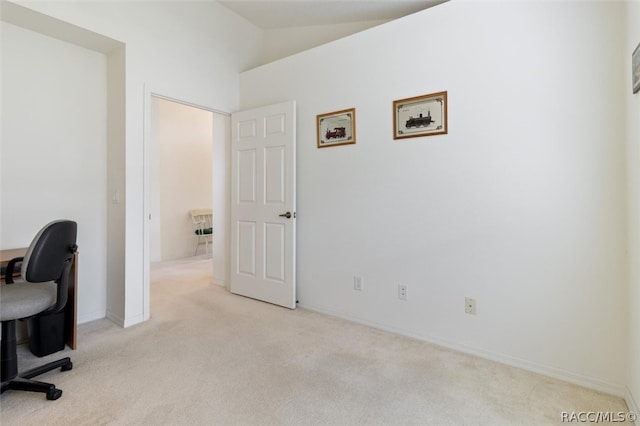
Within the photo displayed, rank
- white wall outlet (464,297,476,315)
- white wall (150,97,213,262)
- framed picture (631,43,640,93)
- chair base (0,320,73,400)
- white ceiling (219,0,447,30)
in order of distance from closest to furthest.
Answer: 1. framed picture (631,43,640,93)
2. chair base (0,320,73,400)
3. white wall outlet (464,297,476,315)
4. white ceiling (219,0,447,30)
5. white wall (150,97,213,262)

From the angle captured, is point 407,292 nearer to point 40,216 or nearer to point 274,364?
point 274,364

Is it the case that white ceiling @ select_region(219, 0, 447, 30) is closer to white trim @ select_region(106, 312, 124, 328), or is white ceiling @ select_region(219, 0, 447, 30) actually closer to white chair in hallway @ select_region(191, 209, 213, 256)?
white trim @ select_region(106, 312, 124, 328)

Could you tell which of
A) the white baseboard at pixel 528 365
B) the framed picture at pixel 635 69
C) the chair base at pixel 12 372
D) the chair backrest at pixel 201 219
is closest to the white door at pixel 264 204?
the white baseboard at pixel 528 365

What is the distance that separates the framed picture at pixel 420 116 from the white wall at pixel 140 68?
2.05 m

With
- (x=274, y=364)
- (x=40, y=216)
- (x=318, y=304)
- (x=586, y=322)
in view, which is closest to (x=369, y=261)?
(x=318, y=304)

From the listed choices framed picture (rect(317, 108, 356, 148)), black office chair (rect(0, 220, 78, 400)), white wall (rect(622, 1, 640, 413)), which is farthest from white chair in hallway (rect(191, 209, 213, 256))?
white wall (rect(622, 1, 640, 413))

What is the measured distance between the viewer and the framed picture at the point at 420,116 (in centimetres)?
239

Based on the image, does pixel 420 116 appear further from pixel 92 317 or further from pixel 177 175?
pixel 177 175

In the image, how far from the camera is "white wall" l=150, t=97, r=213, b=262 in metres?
5.66

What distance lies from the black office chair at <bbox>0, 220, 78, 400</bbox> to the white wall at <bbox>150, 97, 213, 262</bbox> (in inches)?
157

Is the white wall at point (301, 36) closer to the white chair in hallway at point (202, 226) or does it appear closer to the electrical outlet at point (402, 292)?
the electrical outlet at point (402, 292)

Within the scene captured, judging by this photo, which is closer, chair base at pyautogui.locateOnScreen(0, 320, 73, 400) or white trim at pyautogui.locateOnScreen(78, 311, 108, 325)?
chair base at pyautogui.locateOnScreen(0, 320, 73, 400)

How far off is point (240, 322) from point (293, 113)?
201 cm

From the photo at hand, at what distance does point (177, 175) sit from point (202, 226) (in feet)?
3.51
